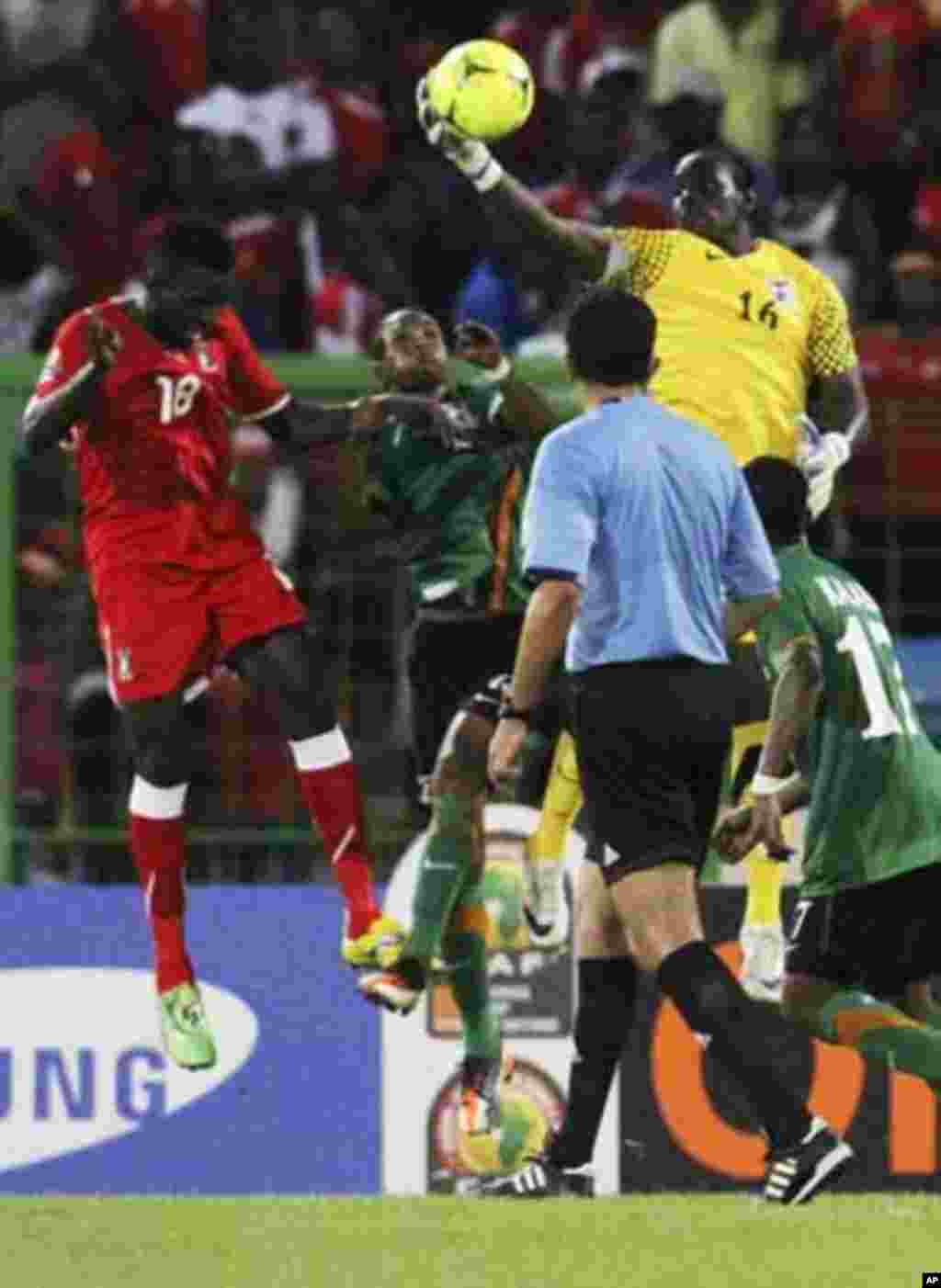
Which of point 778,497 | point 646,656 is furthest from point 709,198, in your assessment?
point 646,656

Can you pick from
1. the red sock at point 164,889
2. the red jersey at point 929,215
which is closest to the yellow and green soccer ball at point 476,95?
the red sock at point 164,889

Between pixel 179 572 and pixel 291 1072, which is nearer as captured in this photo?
pixel 179 572

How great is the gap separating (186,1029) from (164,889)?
1.42ft

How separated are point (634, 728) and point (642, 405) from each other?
0.78m

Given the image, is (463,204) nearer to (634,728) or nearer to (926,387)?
(926,387)

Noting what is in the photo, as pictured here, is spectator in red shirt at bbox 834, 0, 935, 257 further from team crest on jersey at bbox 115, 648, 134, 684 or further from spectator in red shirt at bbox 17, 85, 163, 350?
team crest on jersey at bbox 115, 648, 134, 684

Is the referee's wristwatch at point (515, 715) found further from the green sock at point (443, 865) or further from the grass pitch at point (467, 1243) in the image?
the green sock at point (443, 865)

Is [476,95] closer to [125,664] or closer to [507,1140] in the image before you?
[125,664]

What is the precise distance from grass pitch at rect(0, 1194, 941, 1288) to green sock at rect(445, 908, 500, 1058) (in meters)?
1.69

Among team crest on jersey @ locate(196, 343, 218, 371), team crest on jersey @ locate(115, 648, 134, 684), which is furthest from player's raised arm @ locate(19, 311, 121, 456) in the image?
team crest on jersey @ locate(115, 648, 134, 684)

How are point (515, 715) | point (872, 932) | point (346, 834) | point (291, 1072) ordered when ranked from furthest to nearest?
point (291, 1072)
point (346, 834)
point (872, 932)
point (515, 715)

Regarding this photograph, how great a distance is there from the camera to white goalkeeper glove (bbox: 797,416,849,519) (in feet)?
43.8

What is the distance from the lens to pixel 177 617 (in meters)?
13.6

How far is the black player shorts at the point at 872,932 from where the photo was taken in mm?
12430
